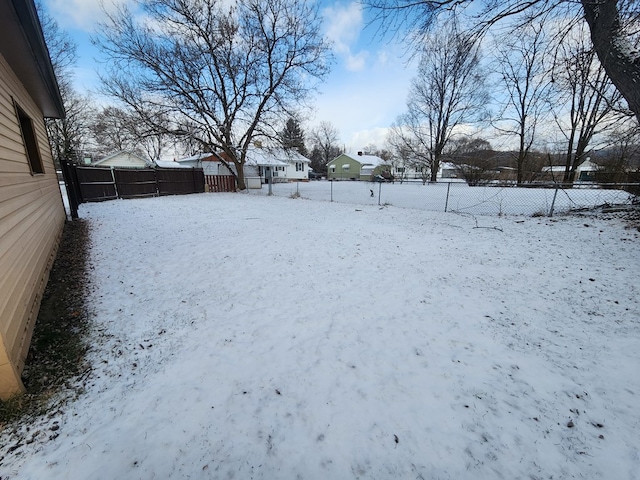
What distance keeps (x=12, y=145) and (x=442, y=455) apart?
5920 millimetres

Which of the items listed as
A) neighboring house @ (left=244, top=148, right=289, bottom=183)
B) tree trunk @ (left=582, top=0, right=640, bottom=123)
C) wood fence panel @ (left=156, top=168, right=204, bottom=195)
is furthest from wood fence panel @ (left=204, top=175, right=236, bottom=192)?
tree trunk @ (left=582, top=0, right=640, bottom=123)

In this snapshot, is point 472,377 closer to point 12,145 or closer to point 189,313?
point 189,313

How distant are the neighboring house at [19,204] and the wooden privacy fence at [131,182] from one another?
498 centimetres

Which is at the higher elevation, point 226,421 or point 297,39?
point 297,39

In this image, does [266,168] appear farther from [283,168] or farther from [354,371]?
[354,371]

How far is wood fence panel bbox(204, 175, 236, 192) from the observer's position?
18.0 m

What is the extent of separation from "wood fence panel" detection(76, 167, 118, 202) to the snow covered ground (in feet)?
29.8

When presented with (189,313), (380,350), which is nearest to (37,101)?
(189,313)

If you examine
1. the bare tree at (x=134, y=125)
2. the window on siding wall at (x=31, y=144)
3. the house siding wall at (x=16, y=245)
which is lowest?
the house siding wall at (x=16, y=245)

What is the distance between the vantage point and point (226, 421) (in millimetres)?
1899

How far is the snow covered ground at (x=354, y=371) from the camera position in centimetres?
166

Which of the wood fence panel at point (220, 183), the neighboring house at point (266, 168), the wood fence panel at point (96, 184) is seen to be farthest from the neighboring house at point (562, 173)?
the neighboring house at point (266, 168)

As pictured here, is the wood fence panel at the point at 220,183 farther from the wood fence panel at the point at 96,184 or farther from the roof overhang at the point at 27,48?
the roof overhang at the point at 27,48

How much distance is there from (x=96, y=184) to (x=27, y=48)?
33.2 ft
